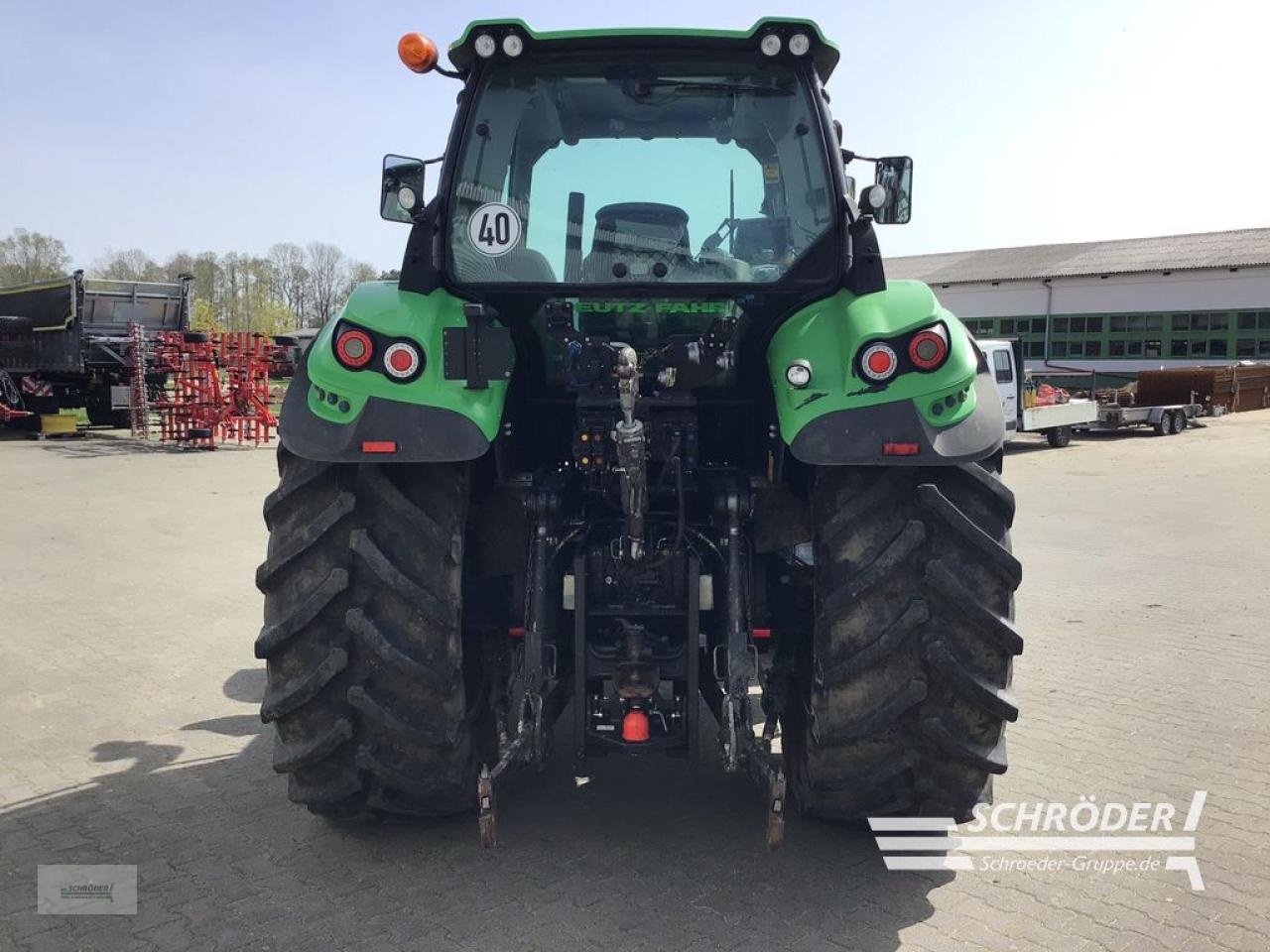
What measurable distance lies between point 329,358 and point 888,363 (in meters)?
1.78

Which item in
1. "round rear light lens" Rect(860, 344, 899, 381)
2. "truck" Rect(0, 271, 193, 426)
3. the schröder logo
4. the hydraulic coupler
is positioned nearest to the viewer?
the hydraulic coupler

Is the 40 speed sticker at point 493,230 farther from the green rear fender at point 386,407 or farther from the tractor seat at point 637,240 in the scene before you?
the green rear fender at point 386,407

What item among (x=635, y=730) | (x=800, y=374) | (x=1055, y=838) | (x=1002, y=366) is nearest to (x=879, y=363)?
(x=800, y=374)

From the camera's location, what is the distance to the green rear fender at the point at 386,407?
3258 millimetres

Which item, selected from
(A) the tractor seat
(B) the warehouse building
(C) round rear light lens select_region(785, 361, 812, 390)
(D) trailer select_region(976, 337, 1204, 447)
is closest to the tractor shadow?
(C) round rear light lens select_region(785, 361, 812, 390)

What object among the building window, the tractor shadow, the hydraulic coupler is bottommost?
the tractor shadow

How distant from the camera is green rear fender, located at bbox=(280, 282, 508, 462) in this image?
3258mm

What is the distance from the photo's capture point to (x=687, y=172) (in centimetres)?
399

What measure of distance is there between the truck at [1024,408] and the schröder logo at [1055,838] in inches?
569

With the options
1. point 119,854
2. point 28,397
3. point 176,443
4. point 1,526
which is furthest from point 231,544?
point 28,397

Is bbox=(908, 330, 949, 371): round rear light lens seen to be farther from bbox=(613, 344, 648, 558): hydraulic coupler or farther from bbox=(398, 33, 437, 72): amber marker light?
bbox=(398, 33, 437, 72): amber marker light

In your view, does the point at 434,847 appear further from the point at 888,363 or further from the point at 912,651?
the point at 888,363

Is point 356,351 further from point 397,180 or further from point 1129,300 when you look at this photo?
point 1129,300

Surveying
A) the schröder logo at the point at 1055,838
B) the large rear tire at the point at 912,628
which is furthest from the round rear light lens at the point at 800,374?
the schröder logo at the point at 1055,838
